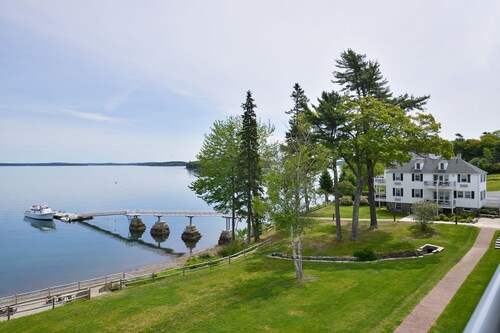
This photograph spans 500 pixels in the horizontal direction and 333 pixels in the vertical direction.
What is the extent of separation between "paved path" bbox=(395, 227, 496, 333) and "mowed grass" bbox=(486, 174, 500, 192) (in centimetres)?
4401

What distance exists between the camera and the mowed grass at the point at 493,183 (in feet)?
203

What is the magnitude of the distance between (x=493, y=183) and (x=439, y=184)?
33.5m

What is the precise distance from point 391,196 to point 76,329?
4396 centimetres

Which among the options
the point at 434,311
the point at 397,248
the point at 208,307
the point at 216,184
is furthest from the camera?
the point at 216,184

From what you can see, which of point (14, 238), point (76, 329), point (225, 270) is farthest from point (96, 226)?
point (76, 329)

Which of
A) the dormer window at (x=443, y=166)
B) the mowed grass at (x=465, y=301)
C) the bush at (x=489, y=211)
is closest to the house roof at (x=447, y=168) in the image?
the dormer window at (x=443, y=166)

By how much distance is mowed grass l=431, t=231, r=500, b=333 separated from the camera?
14.2 meters

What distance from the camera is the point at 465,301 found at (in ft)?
54.4

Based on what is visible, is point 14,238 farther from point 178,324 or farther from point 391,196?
point 391,196

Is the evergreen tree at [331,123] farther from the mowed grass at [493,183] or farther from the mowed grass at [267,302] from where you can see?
the mowed grass at [493,183]

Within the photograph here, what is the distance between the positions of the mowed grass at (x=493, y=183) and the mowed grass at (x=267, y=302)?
44287 millimetres

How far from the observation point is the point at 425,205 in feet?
109

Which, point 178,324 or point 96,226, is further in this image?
point 96,226

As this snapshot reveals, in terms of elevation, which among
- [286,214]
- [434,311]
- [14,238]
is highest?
[286,214]
